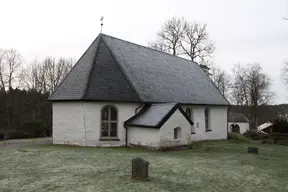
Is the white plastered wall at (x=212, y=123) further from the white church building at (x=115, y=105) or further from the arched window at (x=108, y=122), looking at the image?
the arched window at (x=108, y=122)

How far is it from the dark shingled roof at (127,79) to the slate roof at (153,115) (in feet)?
2.91

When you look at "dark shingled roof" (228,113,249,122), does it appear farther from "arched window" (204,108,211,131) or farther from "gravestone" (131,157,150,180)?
"gravestone" (131,157,150,180)

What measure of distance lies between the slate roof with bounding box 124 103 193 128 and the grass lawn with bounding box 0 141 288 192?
407 centimetres

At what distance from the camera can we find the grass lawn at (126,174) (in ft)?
27.6

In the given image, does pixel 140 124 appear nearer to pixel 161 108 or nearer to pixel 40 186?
pixel 161 108

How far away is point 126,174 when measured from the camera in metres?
9.81

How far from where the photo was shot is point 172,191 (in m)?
8.05

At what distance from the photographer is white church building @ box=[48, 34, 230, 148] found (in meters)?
17.6

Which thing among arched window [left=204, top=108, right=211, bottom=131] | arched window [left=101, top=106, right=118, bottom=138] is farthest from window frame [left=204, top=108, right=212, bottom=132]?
arched window [left=101, top=106, right=118, bottom=138]

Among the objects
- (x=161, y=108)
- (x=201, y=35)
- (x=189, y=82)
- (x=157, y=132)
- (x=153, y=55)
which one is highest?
(x=201, y=35)

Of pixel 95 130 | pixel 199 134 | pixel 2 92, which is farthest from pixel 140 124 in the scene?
pixel 2 92

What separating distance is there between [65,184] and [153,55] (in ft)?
61.9

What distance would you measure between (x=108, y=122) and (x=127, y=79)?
134 inches

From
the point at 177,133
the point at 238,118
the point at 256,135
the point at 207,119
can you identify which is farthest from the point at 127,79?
the point at 238,118
